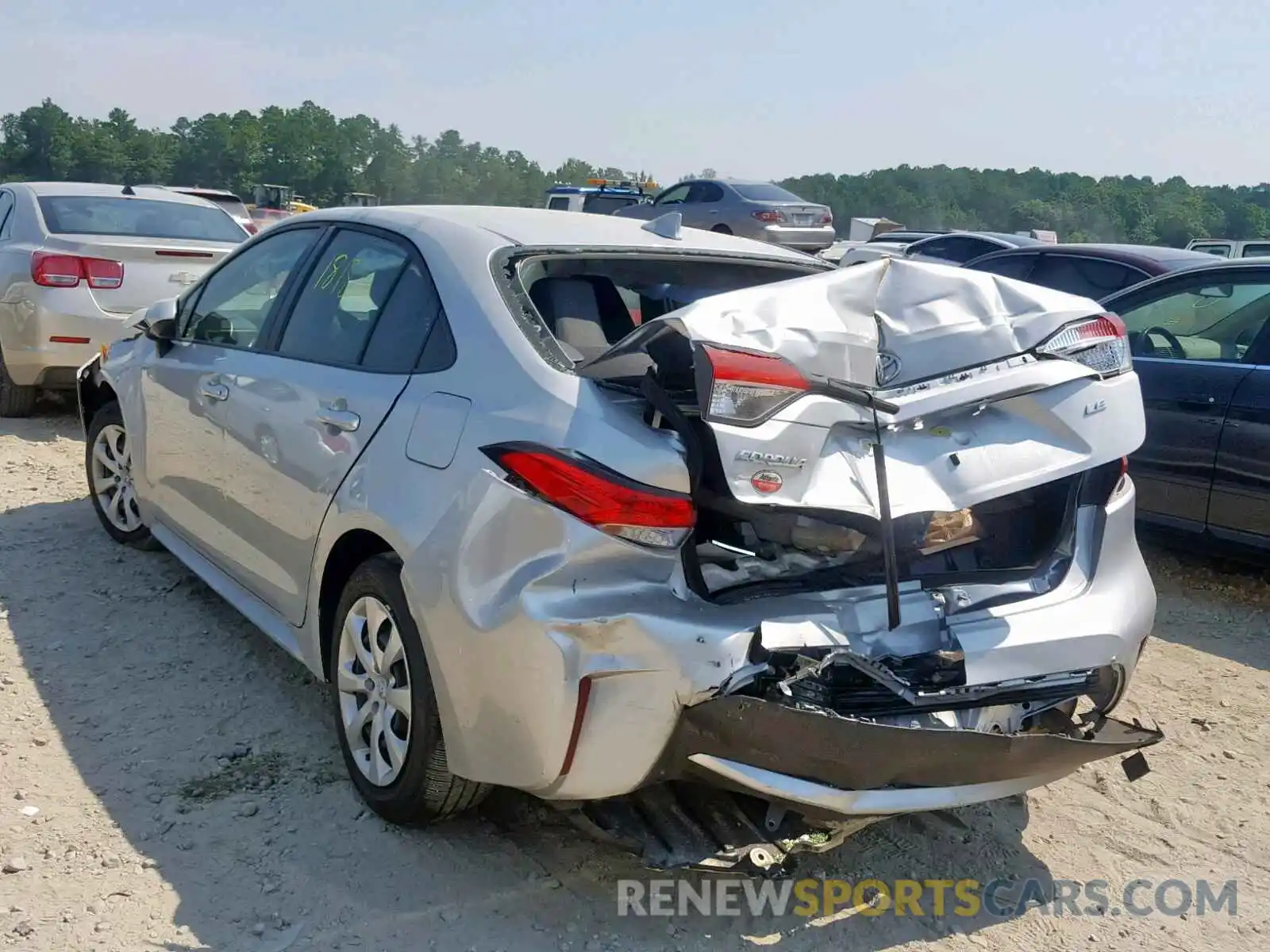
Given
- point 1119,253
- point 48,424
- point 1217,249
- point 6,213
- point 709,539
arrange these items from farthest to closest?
point 1217,249, point 6,213, point 48,424, point 1119,253, point 709,539

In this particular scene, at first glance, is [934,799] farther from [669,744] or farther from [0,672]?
[0,672]

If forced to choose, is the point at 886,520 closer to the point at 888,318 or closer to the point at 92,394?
the point at 888,318

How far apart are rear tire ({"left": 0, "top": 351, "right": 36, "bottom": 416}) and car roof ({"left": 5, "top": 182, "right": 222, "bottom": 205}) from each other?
→ 1.33m

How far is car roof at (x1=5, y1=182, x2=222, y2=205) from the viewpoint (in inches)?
329

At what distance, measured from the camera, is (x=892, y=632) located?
2725 millimetres

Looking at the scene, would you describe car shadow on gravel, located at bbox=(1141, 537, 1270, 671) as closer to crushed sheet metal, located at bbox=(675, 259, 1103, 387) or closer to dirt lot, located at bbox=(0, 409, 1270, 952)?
dirt lot, located at bbox=(0, 409, 1270, 952)

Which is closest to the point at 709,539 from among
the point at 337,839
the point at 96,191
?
the point at 337,839

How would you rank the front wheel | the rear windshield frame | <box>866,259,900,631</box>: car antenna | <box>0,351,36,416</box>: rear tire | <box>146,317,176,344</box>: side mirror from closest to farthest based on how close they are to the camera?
<box>866,259,900,631</box>: car antenna, the rear windshield frame, <box>146,317,176,344</box>: side mirror, the front wheel, <box>0,351,36,416</box>: rear tire

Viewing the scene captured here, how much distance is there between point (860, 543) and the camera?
2.88 m

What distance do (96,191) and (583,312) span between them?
6.60 metres

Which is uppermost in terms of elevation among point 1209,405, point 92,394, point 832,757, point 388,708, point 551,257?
point 551,257

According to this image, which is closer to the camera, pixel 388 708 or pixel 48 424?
pixel 388 708

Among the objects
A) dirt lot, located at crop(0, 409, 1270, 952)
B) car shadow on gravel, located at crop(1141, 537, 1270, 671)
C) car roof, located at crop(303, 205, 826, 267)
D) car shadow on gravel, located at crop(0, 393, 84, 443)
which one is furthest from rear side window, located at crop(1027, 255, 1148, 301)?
car shadow on gravel, located at crop(0, 393, 84, 443)

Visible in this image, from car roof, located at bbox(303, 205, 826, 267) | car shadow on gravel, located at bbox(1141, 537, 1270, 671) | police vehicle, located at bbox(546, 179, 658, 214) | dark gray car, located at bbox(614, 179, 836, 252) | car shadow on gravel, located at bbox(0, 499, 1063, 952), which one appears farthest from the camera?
police vehicle, located at bbox(546, 179, 658, 214)
